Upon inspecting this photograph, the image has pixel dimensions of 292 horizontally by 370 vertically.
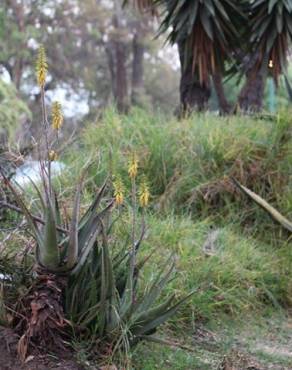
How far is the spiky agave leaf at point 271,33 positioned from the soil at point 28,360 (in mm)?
6666

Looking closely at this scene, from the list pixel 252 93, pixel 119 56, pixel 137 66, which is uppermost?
pixel 119 56

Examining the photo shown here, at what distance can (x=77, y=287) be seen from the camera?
3.67 m

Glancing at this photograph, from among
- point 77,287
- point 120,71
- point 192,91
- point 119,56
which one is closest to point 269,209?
point 77,287

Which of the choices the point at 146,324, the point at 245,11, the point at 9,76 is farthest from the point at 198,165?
the point at 9,76

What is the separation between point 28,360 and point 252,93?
24.2ft

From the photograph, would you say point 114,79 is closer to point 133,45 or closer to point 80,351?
point 133,45

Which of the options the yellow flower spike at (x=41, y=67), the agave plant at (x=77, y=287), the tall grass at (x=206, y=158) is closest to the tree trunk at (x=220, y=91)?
the tall grass at (x=206, y=158)

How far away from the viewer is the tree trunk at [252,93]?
9.88m

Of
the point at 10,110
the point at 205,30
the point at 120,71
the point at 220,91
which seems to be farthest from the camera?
the point at 120,71

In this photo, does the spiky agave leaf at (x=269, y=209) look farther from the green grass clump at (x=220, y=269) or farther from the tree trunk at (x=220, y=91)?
the tree trunk at (x=220, y=91)

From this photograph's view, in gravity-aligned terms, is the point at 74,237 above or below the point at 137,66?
below

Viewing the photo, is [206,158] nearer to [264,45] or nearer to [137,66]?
[264,45]

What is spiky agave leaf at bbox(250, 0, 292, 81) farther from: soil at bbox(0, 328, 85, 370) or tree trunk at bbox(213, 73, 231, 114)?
soil at bbox(0, 328, 85, 370)

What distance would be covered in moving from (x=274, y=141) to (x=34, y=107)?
71.8 ft
